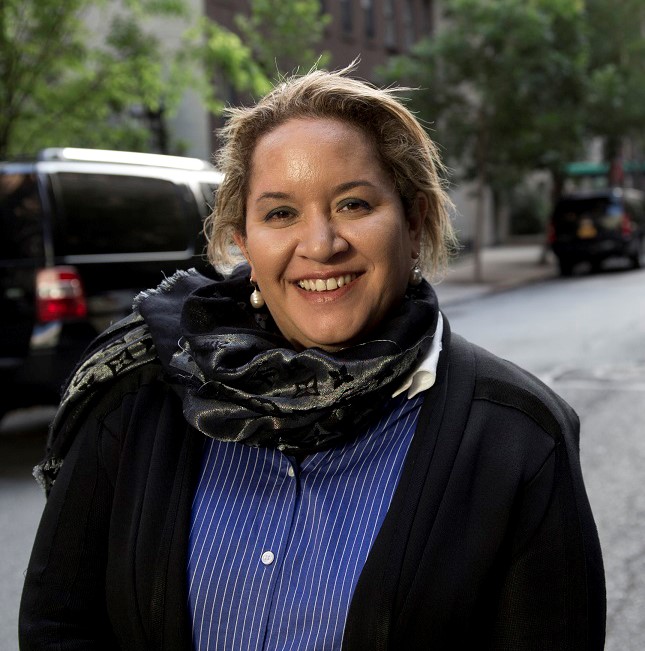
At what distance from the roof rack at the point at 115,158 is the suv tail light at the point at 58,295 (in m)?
0.90

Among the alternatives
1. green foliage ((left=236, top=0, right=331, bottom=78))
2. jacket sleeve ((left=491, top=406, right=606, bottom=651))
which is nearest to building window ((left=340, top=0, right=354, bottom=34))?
green foliage ((left=236, top=0, right=331, bottom=78))

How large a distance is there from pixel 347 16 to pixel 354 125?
31.6 meters

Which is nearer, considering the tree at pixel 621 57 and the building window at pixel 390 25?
the tree at pixel 621 57

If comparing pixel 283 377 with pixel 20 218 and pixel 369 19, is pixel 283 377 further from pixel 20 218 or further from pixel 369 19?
pixel 369 19

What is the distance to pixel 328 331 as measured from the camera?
2104 millimetres

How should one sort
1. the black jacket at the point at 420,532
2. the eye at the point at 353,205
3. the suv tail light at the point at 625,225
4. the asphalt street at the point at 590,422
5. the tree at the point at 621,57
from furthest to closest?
the tree at the point at 621,57 < the suv tail light at the point at 625,225 < the asphalt street at the point at 590,422 < the eye at the point at 353,205 < the black jacket at the point at 420,532

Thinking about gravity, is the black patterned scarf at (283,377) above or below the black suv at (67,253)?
above

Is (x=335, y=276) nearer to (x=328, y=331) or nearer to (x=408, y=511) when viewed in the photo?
(x=328, y=331)

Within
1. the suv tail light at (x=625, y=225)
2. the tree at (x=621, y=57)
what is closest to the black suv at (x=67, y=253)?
the suv tail light at (x=625, y=225)

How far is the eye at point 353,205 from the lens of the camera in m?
2.07

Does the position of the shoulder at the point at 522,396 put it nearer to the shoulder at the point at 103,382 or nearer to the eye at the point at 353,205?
the eye at the point at 353,205

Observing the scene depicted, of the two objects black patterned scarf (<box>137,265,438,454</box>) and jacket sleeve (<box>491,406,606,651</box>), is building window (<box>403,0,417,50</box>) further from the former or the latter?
jacket sleeve (<box>491,406,606,651</box>)

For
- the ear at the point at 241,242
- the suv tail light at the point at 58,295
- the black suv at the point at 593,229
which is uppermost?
the ear at the point at 241,242

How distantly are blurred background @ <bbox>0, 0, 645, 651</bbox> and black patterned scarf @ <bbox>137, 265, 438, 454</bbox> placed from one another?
498mm
